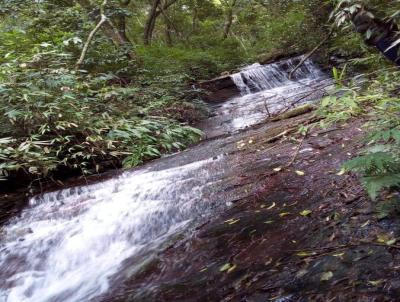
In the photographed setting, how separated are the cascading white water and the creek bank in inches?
20.2

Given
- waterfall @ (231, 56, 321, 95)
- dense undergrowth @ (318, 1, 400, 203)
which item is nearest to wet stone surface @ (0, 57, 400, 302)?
dense undergrowth @ (318, 1, 400, 203)

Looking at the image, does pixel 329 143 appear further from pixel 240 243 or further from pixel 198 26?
pixel 198 26

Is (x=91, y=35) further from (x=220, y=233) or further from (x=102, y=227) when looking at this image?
(x=220, y=233)

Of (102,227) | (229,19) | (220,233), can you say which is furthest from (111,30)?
(220,233)

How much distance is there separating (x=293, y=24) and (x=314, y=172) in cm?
1188

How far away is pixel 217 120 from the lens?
920 centimetres

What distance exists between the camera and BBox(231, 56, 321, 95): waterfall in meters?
12.4

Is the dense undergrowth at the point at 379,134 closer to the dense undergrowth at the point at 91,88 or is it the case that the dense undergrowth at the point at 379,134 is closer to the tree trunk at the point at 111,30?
the dense undergrowth at the point at 91,88

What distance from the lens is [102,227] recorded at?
12.2 feet

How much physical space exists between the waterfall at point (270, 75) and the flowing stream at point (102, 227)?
25.4ft

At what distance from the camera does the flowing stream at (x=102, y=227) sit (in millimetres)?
3074

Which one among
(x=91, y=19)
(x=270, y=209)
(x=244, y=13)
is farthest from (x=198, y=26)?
(x=270, y=209)

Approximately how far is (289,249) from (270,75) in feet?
36.5

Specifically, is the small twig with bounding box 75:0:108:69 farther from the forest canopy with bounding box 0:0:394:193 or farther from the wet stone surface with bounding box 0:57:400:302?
the wet stone surface with bounding box 0:57:400:302
